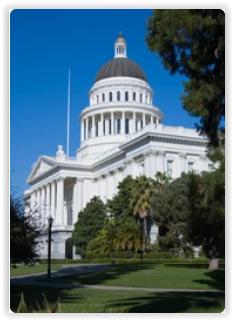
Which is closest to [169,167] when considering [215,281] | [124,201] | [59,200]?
[124,201]

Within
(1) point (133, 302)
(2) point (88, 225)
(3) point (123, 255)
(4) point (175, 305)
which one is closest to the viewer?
(4) point (175, 305)

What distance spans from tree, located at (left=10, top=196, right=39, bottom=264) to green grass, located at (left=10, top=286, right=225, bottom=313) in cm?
142

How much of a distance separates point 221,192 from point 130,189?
39.4 meters

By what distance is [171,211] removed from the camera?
45.7 m

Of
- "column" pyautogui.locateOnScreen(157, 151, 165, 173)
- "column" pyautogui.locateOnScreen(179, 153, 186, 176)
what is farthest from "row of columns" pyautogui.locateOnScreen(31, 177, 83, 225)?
"column" pyautogui.locateOnScreen(179, 153, 186, 176)

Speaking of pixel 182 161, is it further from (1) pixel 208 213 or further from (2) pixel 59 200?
(1) pixel 208 213

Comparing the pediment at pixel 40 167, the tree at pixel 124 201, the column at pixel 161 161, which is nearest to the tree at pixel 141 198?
the tree at pixel 124 201

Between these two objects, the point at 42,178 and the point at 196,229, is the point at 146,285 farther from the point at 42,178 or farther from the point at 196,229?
the point at 42,178

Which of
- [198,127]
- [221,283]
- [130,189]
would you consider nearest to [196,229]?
[198,127]

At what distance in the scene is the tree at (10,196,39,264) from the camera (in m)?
18.2

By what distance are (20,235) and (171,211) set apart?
28.3 m

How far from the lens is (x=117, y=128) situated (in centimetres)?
8231
